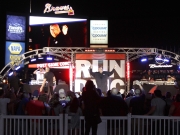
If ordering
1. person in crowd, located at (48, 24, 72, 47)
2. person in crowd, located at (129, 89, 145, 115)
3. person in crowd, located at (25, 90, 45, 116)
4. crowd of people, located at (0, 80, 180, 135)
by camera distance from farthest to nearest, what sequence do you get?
person in crowd, located at (48, 24, 72, 47), person in crowd, located at (129, 89, 145, 115), person in crowd, located at (25, 90, 45, 116), crowd of people, located at (0, 80, 180, 135)

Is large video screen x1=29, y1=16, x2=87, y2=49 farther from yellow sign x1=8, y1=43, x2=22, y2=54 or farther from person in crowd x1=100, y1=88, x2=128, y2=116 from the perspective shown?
person in crowd x1=100, y1=88, x2=128, y2=116

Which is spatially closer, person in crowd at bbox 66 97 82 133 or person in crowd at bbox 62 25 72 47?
person in crowd at bbox 66 97 82 133

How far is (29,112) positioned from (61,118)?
138 centimetres

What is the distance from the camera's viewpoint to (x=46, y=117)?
12219 mm

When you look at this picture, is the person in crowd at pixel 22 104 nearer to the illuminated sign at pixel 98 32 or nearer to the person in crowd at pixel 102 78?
the person in crowd at pixel 102 78

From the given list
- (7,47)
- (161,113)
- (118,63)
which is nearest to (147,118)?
(161,113)

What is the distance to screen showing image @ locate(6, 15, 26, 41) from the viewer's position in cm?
3666

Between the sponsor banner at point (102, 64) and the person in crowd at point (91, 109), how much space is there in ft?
47.8

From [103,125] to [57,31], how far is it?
87.4 feet

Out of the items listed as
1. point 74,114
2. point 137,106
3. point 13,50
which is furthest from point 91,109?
point 13,50

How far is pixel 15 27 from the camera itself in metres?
37.4

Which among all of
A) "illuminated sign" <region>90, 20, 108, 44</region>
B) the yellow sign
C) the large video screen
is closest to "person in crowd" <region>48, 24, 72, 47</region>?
the large video screen

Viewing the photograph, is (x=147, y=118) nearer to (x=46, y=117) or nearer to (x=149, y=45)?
(x=46, y=117)

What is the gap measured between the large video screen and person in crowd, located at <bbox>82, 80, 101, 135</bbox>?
24.5 metres
